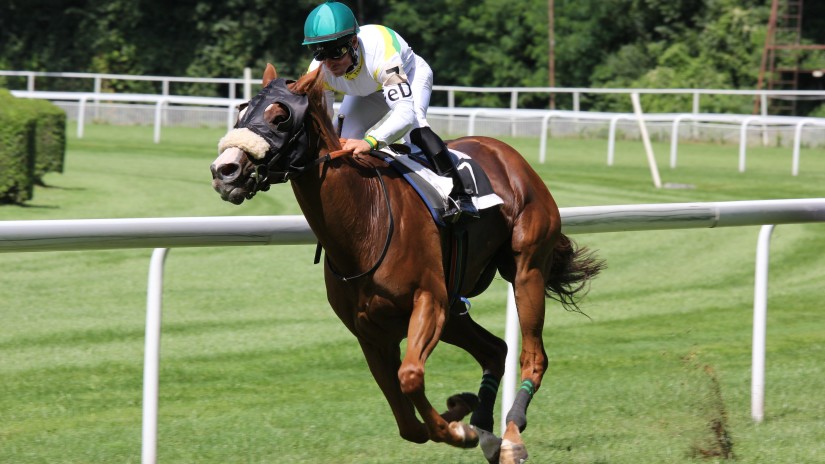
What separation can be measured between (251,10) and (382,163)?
3476 cm

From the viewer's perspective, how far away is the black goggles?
4.09 m

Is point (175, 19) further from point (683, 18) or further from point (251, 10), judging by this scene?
point (683, 18)

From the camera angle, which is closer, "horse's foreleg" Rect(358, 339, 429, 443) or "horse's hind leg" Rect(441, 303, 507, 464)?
"horse's foreleg" Rect(358, 339, 429, 443)

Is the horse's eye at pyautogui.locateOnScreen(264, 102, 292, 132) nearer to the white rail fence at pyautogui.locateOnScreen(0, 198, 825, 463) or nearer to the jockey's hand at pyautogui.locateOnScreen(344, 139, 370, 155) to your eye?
the jockey's hand at pyautogui.locateOnScreen(344, 139, 370, 155)

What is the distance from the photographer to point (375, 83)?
4379 mm

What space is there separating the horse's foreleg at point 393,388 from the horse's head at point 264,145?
0.77 meters

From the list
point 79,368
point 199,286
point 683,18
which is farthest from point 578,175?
point 683,18

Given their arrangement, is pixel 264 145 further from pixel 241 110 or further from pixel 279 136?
pixel 241 110

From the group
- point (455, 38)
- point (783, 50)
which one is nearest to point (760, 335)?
point (783, 50)

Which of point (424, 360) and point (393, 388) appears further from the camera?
point (393, 388)

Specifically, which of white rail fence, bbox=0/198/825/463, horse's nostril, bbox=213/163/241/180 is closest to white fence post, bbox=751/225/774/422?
white rail fence, bbox=0/198/825/463

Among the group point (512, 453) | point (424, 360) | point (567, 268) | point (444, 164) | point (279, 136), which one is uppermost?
point (279, 136)

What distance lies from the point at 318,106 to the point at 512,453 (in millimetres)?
1402

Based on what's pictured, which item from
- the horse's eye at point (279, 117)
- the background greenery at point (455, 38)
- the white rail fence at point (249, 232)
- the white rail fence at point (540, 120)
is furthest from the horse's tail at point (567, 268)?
the background greenery at point (455, 38)
